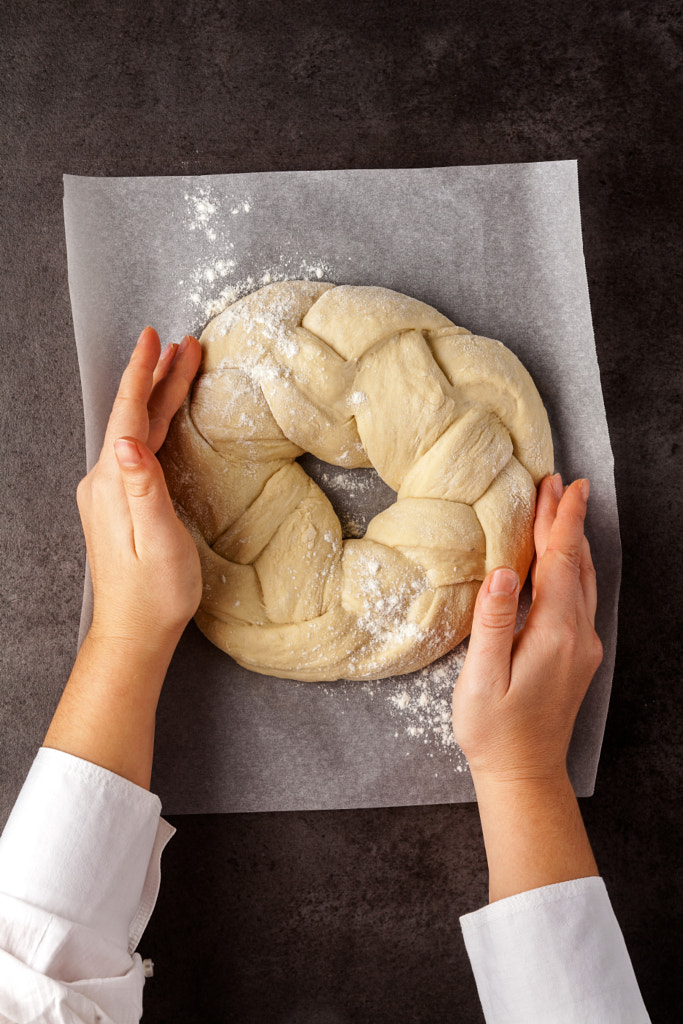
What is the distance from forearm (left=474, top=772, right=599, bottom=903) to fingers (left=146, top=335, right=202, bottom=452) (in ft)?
2.36

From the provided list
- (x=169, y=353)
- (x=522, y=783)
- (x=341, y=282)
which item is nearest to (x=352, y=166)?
(x=341, y=282)

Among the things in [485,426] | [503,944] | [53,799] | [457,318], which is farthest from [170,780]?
[457,318]

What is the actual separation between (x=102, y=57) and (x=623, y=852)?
1.71m

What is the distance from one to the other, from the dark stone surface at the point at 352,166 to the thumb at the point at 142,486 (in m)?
0.31

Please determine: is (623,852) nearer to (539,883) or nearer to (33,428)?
(539,883)

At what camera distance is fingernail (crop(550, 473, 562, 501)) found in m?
1.09

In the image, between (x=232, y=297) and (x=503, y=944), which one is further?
(x=232, y=297)

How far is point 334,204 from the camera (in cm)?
118

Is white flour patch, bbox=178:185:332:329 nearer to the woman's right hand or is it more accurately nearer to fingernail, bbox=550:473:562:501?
fingernail, bbox=550:473:562:501

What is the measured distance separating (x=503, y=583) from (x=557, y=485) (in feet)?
0.89

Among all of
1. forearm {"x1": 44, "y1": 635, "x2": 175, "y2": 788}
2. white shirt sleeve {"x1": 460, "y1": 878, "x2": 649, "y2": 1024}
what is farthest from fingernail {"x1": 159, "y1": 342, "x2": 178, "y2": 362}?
white shirt sleeve {"x1": 460, "y1": 878, "x2": 649, "y2": 1024}

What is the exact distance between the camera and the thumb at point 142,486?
2.94 ft

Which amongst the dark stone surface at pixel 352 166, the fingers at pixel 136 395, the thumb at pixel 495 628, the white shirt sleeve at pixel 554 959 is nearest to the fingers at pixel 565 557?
the thumb at pixel 495 628

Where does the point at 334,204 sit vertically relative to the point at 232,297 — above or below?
above
